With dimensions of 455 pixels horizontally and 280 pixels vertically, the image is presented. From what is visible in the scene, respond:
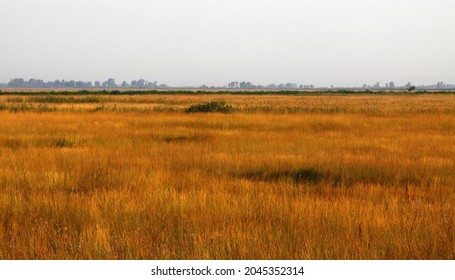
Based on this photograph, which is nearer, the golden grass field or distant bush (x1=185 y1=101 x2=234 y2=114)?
the golden grass field

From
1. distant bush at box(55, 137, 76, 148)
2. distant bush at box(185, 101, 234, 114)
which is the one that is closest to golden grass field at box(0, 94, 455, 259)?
distant bush at box(55, 137, 76, 148)

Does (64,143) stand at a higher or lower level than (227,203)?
lower

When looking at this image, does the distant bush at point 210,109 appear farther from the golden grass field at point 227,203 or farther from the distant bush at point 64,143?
the golden grass field at point 227,203

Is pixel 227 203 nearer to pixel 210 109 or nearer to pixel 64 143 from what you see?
pixel 64 143

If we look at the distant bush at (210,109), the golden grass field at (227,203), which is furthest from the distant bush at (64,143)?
the distant bush at (210,109)

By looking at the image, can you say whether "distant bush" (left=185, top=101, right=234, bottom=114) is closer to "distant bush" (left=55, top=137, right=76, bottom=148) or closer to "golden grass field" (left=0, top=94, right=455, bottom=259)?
"distant bush" (left=55, top=137, right=76, bottom=148)

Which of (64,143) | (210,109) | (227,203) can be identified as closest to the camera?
(227,203)

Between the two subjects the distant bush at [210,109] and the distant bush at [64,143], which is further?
the distant bush at [210,109]

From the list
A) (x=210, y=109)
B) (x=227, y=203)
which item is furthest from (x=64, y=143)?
(x=210, y=109)

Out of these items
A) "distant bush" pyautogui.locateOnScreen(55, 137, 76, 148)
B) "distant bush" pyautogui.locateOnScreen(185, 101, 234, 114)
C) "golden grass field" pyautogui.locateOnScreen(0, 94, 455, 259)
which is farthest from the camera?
"distant bush" pyautogui.locateOnScreen(185, 101, 234, 114)

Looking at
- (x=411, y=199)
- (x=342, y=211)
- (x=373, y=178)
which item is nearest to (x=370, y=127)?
(x=373, y=178)
